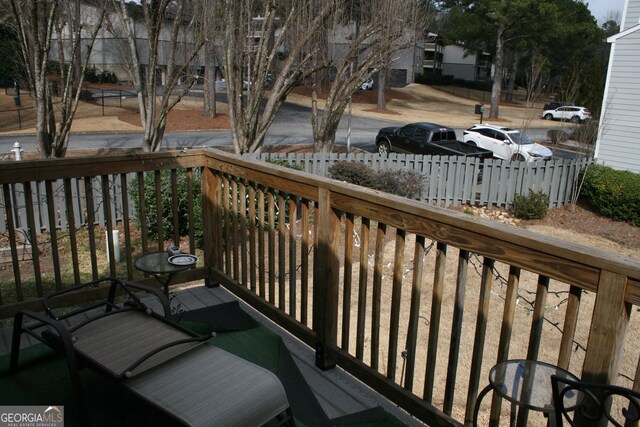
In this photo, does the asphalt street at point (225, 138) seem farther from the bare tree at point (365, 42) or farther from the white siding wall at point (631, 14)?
the white siding wall at point (631, 14)

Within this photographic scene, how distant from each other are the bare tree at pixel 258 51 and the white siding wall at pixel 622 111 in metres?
7.71

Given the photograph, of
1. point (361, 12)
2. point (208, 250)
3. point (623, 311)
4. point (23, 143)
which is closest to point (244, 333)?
point (208, 250)

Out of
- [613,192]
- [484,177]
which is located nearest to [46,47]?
[484,177]

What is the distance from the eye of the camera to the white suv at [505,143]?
Result: 15594mm

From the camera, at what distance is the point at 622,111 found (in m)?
13.3

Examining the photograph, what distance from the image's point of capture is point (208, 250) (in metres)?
3.71

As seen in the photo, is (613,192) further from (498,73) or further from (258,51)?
(498,73)

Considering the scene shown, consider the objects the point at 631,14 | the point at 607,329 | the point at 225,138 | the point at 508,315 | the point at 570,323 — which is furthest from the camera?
the point at 225,138

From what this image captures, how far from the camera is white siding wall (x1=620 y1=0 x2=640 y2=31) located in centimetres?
1362

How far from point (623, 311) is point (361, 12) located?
12.1 meters

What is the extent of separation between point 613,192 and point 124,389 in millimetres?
11971

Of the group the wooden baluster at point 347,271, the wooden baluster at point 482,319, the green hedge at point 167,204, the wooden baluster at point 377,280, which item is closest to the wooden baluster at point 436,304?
the wooden baluster at point 482,319

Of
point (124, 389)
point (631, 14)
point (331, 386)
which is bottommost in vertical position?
point (331, 386)

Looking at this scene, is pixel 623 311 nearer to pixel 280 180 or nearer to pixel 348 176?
pixel 280 180
